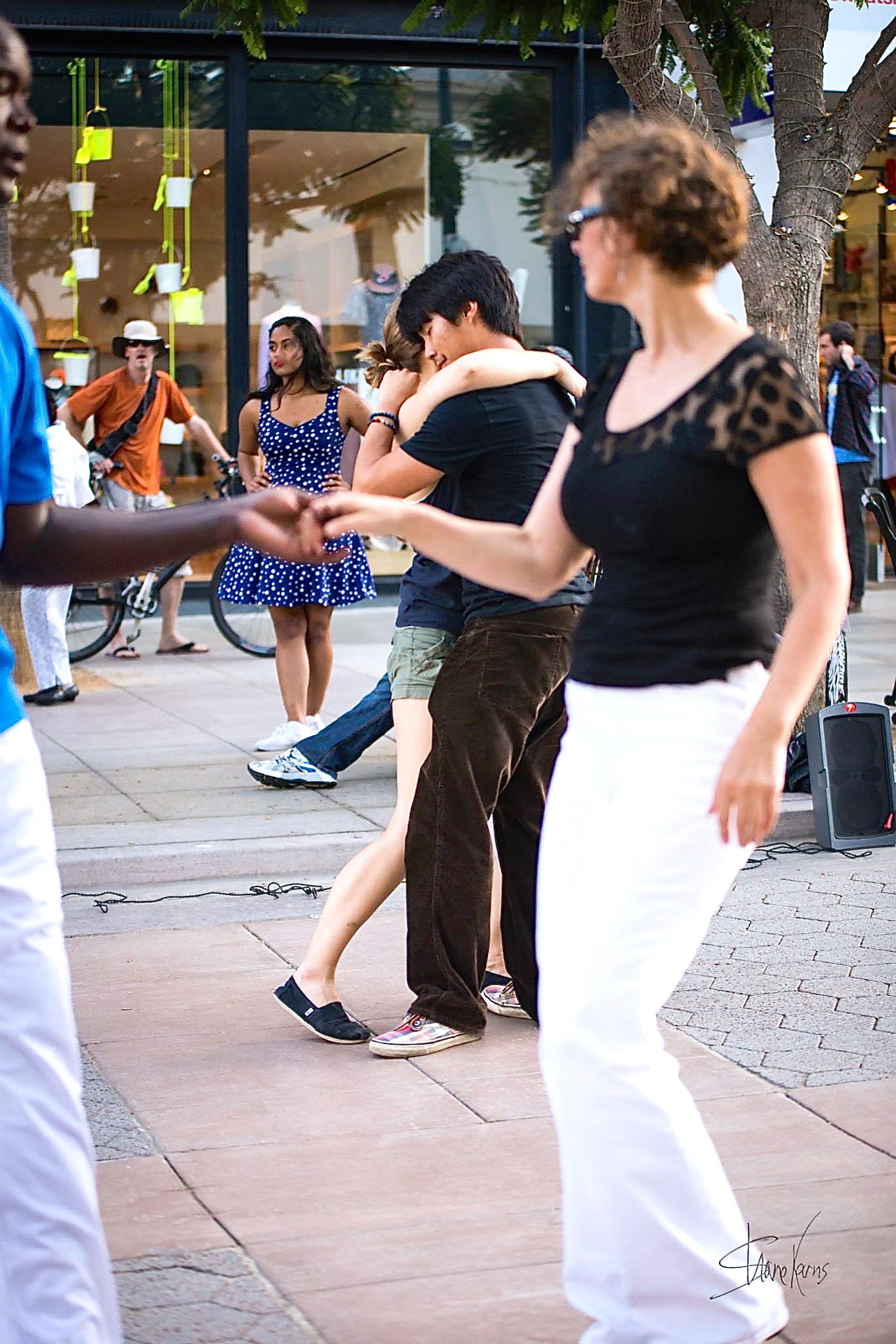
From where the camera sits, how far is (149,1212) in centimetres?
382

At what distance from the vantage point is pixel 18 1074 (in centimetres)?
257

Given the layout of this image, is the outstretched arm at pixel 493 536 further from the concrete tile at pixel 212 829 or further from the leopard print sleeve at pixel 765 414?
the concrete tile at pixel 212 829

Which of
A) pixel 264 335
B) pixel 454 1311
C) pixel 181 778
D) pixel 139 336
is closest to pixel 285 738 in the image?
pixel 181 778

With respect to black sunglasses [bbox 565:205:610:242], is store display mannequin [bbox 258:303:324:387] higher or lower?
higher

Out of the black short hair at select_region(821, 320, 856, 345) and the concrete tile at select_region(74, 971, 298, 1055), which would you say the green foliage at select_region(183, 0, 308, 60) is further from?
the black short hair at select_region(821, 320, 856, 345)

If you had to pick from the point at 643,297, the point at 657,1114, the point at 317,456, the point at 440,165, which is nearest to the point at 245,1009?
the point at 657,1114

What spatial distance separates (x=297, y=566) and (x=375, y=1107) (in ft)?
15.5

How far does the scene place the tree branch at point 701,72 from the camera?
8008 millimetres

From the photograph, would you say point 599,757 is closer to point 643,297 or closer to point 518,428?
point 643,297

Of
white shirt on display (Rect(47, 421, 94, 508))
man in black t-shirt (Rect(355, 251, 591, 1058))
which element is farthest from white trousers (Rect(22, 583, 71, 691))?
man in black t-shirt (Rect(355, 251, 591, 1058))

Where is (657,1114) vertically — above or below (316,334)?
below

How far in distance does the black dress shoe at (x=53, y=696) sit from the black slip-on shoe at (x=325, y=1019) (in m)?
5.80

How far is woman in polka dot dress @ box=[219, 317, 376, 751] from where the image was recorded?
8859mm

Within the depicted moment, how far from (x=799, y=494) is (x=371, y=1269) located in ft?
5.84
